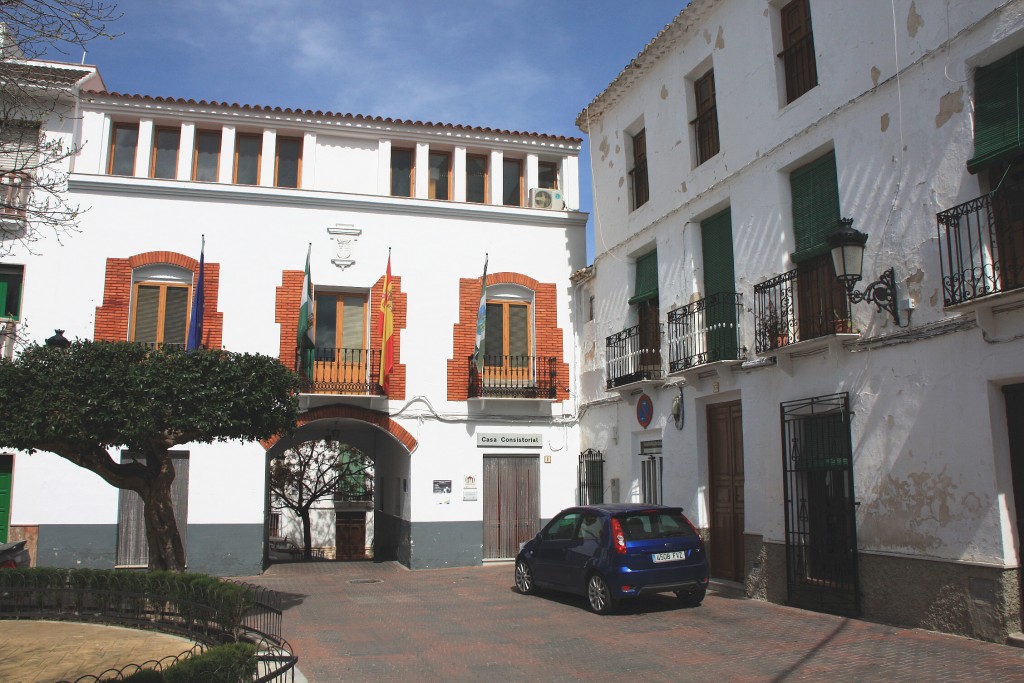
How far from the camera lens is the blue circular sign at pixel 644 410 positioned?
49.7ft

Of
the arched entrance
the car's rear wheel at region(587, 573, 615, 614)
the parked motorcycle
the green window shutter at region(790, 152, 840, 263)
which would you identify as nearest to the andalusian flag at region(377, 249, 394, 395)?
the arched entrance

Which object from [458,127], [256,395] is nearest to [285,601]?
[256,395]

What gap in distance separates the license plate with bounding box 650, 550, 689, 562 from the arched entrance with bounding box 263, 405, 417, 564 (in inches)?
212

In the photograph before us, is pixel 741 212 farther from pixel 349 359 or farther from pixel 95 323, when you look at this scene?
pixel 95 323

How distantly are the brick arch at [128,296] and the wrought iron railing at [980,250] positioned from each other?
12.9 m

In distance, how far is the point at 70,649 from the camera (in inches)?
367

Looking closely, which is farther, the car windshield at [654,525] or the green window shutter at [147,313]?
the green window shutter at [147,313]

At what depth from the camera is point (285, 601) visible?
1312 cm

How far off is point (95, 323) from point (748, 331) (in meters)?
12.1

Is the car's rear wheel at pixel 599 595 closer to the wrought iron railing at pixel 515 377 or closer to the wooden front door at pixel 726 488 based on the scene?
the wooden front door at pixel 726 488

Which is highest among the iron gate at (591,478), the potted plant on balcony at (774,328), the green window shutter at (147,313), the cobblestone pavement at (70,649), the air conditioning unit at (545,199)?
the air conditioning unit at (545,199)

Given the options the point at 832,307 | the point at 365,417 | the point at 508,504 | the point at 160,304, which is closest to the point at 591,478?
the point at 508,504

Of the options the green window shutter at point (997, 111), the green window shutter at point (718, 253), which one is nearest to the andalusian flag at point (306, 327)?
the green window shutter at point (718, 253)

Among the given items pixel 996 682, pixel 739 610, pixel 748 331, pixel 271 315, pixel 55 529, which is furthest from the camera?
pixel 271 315
